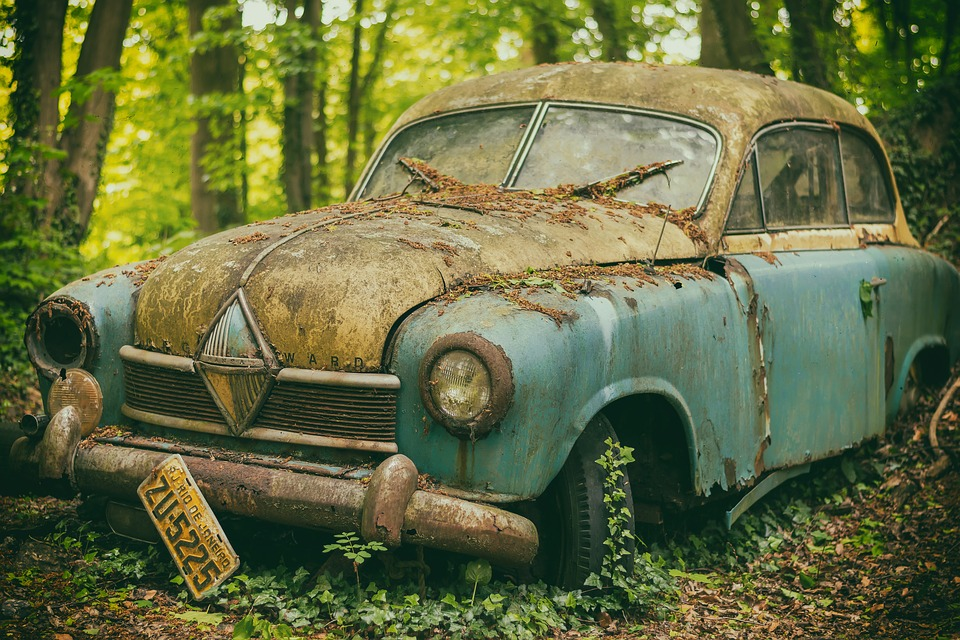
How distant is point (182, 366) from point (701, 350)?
6.25ft

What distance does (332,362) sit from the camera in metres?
3.19

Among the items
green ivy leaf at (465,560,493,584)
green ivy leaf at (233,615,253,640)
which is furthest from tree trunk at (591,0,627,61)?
green ivy leaf at (233,615,253,640)

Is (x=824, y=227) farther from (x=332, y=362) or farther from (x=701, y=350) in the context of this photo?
(x=332, y=362)

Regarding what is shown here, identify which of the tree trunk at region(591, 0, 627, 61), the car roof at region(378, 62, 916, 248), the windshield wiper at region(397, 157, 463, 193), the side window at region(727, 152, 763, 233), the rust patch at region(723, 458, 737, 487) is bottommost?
the rust patch at region(723, 458, 737, 487)

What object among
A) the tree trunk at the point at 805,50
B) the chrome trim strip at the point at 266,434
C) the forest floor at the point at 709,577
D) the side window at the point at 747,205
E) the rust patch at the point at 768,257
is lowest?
the forest floor at the point at 709,577

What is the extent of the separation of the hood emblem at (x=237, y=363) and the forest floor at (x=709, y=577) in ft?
1.80

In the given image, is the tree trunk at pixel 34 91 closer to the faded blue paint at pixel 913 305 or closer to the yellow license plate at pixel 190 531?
the yellow license plate at pixel 190 531

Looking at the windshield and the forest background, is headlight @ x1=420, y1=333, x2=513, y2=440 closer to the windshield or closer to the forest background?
the windshield

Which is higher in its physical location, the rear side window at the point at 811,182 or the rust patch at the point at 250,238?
the rear side window at the point at 811,182

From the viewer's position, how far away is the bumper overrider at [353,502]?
2.90 metres

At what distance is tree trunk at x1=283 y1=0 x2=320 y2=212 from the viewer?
10.8 meters

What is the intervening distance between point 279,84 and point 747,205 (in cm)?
889

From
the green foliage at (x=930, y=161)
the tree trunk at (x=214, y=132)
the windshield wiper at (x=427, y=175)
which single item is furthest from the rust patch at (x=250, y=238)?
the tree trunk at (x=214, y=132)

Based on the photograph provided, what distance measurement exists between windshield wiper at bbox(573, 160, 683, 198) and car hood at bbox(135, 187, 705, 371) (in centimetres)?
12
